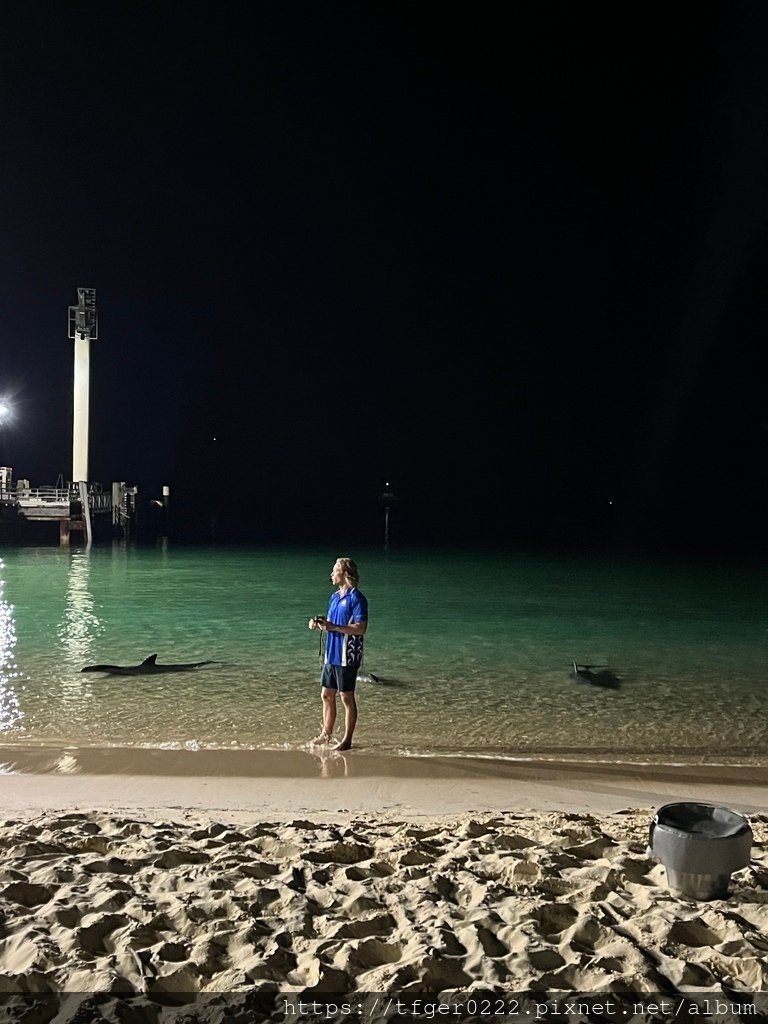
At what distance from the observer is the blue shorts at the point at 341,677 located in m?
7.70

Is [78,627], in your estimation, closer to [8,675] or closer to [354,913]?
[8,675]

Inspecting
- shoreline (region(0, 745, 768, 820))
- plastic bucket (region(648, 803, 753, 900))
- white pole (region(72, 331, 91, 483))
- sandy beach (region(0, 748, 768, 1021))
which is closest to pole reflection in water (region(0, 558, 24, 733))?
shoreline (region(0, 745, 768, 820))

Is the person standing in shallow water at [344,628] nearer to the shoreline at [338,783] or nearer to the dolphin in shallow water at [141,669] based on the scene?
the shoreline at [338,783]

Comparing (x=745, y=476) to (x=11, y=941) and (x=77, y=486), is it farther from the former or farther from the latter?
(x=11, y=941)

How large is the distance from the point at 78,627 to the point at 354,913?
15.0 metres

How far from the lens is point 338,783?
7152mm

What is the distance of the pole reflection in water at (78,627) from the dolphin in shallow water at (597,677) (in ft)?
25.4

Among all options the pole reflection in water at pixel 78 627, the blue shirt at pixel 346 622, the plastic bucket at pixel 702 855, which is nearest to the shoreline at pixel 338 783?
the blue shirt at pixel 346 622

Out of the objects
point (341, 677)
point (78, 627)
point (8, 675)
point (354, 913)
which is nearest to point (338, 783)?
point (341, 677)

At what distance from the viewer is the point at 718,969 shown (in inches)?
138

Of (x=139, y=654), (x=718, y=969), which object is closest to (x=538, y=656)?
(x=139, y=654)

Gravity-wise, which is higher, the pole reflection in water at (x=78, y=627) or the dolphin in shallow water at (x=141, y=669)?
the dolphin in shallow water at (x=141, y=669)

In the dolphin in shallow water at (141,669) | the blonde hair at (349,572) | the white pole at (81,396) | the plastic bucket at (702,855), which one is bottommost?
the dolphin in shallow water at (141,669)

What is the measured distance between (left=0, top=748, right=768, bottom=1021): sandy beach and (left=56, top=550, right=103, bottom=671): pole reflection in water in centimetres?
711
